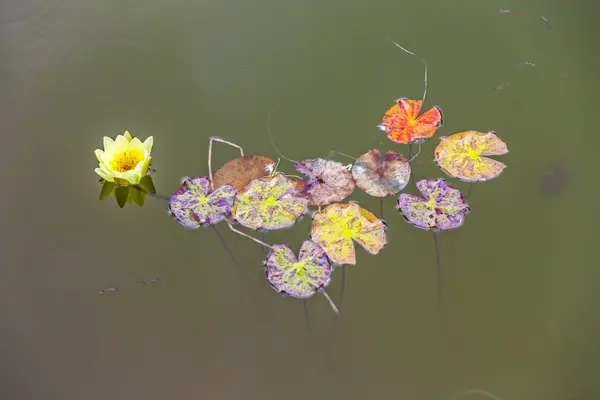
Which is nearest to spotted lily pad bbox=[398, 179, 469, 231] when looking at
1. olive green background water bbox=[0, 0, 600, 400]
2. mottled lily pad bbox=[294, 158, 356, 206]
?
olive green background water bbox=[0, 0, 600, 400]

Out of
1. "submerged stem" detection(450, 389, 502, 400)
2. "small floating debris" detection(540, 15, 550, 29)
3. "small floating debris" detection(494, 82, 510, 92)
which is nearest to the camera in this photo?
"submerged stem" detection(450, 389, 502, 400)

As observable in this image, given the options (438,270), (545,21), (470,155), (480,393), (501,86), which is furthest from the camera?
(545,21)

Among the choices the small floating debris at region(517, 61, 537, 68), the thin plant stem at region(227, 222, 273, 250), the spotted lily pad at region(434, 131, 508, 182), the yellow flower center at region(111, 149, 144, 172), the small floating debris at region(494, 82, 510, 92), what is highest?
the yellow flower center at region(111, 149, 144, 172)

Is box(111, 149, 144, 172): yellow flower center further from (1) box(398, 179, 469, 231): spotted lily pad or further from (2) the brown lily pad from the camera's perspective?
(1) box(398, 179, 469, 231): spotted lily pad

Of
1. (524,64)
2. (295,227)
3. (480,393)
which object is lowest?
(480,393)

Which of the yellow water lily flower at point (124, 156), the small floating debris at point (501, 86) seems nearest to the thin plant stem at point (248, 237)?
the yellow water lily flower at point (124, 156)

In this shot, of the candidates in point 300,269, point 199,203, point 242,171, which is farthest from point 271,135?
point 300,269

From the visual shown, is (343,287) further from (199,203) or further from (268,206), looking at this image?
(199,203)
